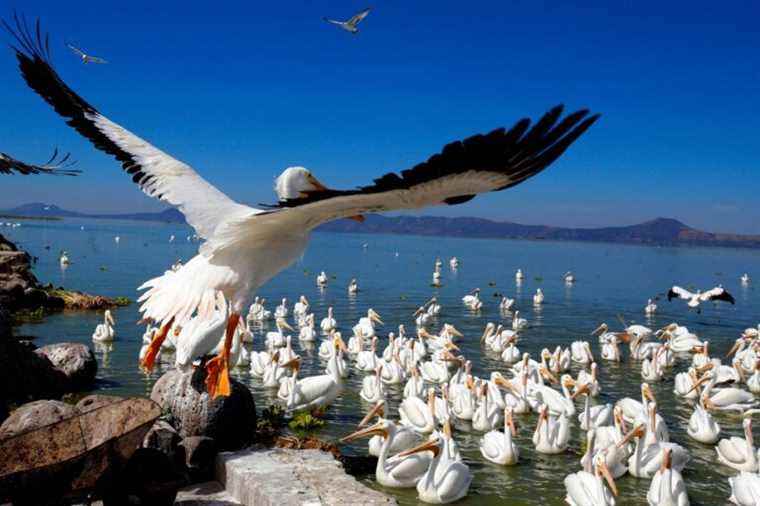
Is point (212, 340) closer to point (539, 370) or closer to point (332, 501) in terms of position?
point (332, 501)

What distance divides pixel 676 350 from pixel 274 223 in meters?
15.6

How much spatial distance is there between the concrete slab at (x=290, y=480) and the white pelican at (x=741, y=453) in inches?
215

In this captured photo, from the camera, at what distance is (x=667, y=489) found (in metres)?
7.76

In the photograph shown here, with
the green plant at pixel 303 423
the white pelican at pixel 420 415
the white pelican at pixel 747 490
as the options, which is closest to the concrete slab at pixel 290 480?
the green plant at pixel 303 423

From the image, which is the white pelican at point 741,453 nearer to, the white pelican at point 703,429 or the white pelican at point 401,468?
the white pelican at point 703,429

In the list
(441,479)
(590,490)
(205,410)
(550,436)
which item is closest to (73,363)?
(205,410)

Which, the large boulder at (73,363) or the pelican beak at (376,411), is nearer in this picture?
the pelican beak at (376,411)

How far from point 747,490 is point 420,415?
418cm

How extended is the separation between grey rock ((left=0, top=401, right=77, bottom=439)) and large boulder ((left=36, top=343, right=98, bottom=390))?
5.03 meters

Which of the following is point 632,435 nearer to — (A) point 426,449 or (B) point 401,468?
(A) point 426,449

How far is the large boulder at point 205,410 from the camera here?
7.69 m

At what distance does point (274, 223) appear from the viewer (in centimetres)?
586

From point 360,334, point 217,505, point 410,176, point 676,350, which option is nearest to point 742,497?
point 217,505

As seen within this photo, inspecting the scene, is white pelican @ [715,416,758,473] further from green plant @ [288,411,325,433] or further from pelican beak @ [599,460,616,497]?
green plant @ [288,411,325,433]
